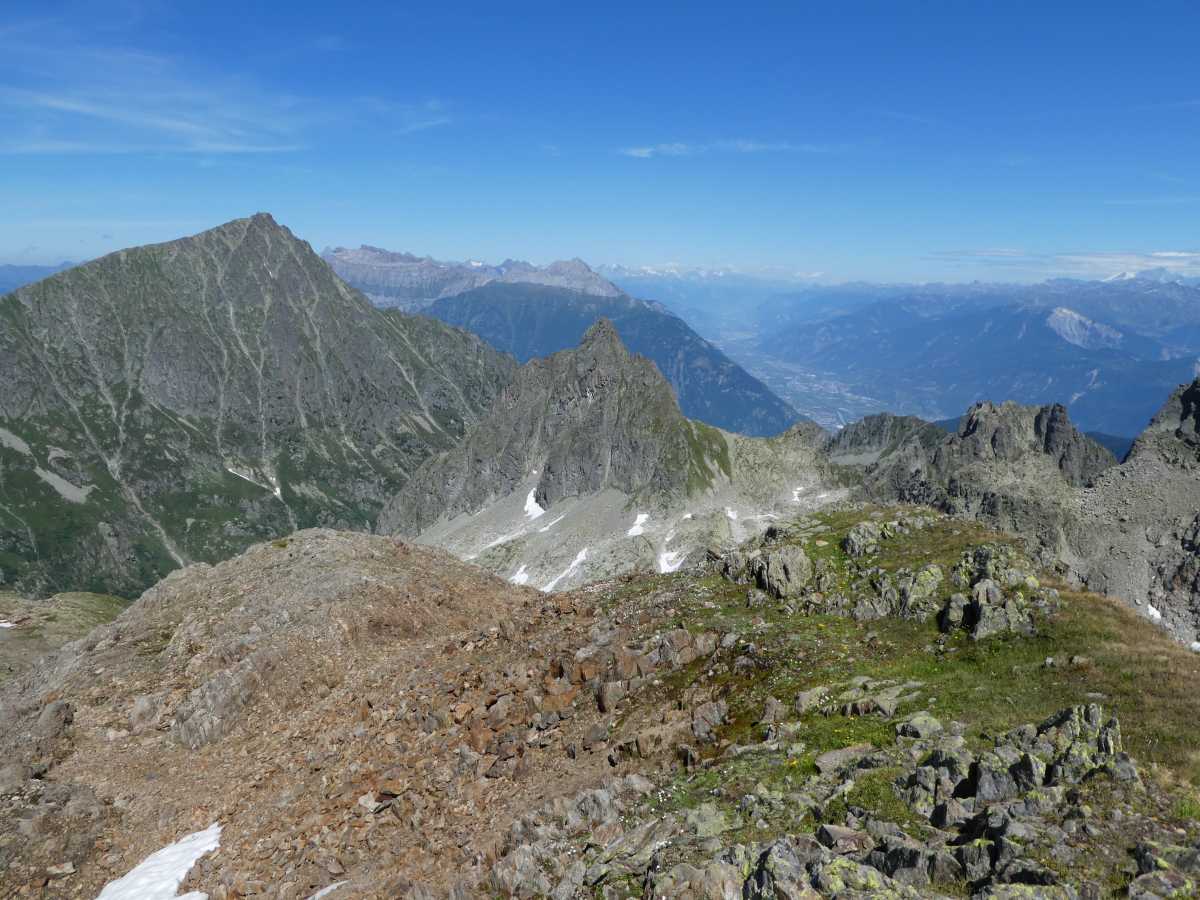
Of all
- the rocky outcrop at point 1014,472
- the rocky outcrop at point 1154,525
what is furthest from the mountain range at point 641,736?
the rocky outcrop at point 1014,472

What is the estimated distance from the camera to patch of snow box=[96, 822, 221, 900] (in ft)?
76.8

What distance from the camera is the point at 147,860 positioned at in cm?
2570

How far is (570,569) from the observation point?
167625 millimetres

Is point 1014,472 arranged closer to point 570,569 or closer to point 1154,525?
point 1154,525

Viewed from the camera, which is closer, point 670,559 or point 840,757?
point 840,757

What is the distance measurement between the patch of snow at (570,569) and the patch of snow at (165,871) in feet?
439

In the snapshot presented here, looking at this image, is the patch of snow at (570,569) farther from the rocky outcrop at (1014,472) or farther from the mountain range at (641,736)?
the mountain range at (641,736)

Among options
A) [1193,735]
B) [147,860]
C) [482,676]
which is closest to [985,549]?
[1193,735]

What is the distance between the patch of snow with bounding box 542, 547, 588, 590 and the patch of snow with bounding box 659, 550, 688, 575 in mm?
20275

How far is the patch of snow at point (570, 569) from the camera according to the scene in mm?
163000

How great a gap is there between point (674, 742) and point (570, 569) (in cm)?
14812

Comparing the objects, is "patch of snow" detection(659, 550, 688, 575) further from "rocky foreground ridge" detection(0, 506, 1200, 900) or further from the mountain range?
"rocky foreground ridge" detection(0, 506, 1200, 900)

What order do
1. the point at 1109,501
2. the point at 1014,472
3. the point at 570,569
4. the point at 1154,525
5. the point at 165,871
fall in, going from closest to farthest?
the point at 165,871 → the point at 1154,525 → the point at 1109,501 → the point at 1014,472 → the point at 570,569

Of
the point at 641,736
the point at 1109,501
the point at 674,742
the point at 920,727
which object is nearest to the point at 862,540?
the point at 920,727
